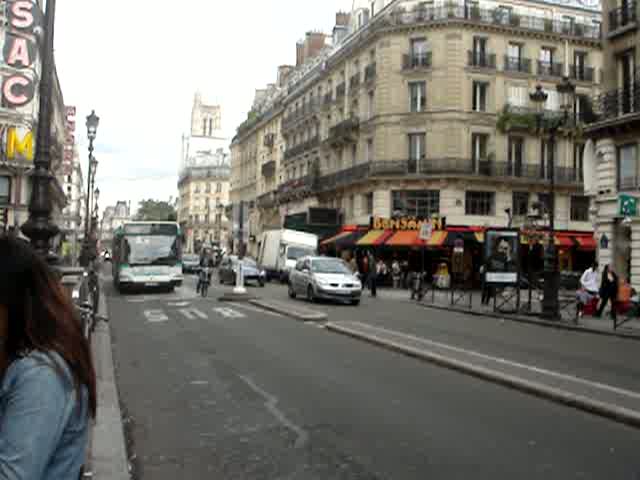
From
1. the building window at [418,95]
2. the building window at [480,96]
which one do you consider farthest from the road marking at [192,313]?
the building window at [480,96]

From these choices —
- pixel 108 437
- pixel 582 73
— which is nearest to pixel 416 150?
pixel 582 73

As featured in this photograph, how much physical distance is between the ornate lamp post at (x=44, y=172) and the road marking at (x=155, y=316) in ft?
31.0

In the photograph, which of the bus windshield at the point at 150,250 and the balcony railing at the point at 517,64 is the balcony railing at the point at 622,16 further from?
the bus windshield at the point at 150,250

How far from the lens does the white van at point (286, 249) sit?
3900cm

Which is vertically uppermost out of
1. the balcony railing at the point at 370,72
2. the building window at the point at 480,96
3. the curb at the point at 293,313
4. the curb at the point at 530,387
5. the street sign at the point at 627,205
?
the balcony railing at the point at 370,72

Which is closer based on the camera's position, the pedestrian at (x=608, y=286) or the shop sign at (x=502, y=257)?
the pedestrian at (x=608, y=286)

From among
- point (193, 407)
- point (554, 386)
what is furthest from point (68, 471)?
point (554, 386)

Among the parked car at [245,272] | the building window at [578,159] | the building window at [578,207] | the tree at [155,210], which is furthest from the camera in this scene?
the tree at [155,210]

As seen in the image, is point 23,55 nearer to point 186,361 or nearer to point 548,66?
point 186,361

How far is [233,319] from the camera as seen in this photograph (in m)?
17.0

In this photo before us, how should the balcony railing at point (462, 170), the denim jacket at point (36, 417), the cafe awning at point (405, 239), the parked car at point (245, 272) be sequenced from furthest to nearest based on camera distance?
the balcony railing at point (462, 170)
the cafe awning at point (405, 239)
the parked car at point (245, 272)
the denim jacket at point (36, 417)

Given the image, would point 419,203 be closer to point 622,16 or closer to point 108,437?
point 622,16

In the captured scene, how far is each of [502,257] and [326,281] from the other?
593 centimetres

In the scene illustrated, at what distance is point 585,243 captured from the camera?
135ft
